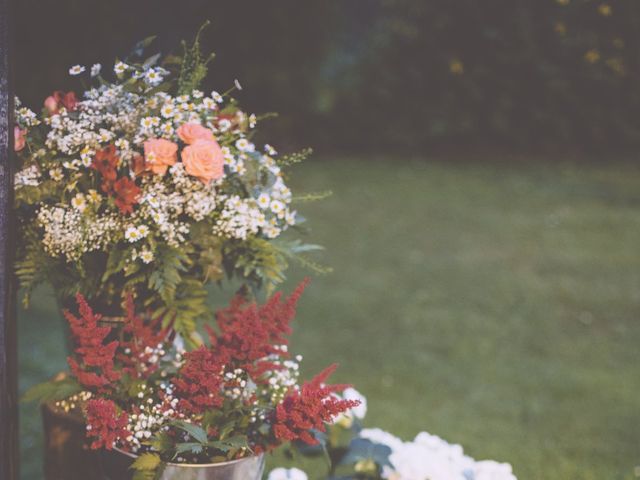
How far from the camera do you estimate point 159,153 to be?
2104 millimetres

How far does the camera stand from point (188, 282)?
Result: 2.26 meters

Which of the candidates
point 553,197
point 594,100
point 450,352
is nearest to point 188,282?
point 450,352

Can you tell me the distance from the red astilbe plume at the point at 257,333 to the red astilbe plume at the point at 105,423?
32 cm

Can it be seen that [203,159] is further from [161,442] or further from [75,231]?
[161,442]

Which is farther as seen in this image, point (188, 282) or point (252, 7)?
point (252, 7)

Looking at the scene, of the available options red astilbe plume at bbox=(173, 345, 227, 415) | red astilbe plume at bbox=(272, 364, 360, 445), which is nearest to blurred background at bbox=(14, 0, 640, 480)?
red astilbe plume at bbox=(173, 345, 227, 415)

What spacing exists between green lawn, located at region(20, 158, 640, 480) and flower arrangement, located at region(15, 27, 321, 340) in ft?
6.31

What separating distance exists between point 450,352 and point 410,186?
5.09m

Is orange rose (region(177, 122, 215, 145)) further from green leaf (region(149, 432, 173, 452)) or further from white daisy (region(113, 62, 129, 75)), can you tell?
green leaf (region(149, 432, 173, 452))

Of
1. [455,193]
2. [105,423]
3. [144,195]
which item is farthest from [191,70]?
[455,193]

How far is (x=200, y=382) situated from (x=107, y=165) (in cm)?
66

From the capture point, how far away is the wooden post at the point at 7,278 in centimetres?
194

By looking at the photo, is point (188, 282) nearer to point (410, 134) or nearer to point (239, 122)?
point (239, 122)

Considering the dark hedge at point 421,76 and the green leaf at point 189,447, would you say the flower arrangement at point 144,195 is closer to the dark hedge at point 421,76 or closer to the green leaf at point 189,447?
the green leaf at point 189,447
